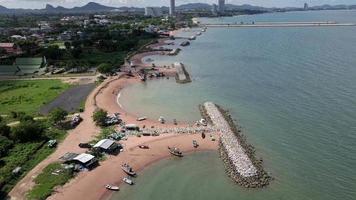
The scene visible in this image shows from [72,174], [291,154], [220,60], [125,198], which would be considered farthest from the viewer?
[220,60]

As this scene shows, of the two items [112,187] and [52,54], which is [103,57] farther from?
[112,187]

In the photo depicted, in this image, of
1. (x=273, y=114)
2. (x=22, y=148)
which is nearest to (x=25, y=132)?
(x=22, y=148)

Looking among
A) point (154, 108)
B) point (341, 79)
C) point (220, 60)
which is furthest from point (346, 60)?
point (154, 108)

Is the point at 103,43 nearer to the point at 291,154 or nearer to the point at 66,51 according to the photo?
the point at 66,51

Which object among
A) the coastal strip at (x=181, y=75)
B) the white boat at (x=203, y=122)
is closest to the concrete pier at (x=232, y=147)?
the white boat at (x=203, y=122)

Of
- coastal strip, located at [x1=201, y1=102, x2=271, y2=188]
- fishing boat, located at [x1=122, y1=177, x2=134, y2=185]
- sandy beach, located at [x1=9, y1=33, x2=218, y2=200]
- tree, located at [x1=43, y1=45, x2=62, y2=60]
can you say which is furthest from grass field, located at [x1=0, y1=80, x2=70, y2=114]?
coastal strip, located at [x1=201, y1=102, x2=271, y2=188]

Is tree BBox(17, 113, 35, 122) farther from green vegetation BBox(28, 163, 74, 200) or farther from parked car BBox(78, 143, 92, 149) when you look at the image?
green vegetation BBox(28, 163, 74, 200)
